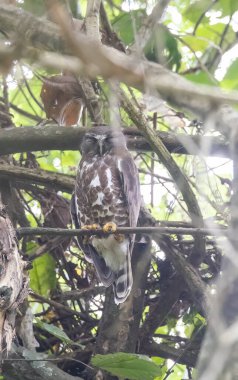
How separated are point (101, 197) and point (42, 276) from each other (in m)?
0.50

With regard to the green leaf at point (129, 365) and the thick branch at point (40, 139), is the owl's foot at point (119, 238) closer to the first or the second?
the thick branch at point (40, 139)

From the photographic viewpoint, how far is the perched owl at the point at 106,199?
318 centimetres

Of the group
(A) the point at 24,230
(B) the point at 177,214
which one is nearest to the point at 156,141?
(A) the point at 24,230

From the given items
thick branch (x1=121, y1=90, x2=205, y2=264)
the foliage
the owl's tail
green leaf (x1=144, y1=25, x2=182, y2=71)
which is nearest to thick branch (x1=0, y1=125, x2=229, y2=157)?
the foliage

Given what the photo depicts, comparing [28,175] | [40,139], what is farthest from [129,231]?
[28,175]

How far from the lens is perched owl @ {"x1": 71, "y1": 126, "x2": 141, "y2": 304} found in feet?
10.4

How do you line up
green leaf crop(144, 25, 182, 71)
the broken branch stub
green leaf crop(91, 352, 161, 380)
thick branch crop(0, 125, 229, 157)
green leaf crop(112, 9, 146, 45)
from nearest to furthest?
the broken branch stub → green leaf crop(91, 352, 161, 380) → thick branch crop(0, 125, 229, 157) → green leaf crop(144, 25, 182, 71) → green leaf crop(112, 9, 146, 45)

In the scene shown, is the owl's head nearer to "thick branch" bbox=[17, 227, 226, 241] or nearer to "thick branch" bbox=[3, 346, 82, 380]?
"thick branch" bbox=[17, 227, 226, 241]

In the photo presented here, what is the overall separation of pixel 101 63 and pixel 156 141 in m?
1.72

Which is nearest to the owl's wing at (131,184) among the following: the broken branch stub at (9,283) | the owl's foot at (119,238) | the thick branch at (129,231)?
the owl's foot at (119,238)

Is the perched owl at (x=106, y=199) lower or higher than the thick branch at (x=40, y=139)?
lower

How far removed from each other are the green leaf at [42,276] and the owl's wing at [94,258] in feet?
0.63

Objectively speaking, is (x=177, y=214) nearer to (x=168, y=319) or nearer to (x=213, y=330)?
(x=168, y=319)

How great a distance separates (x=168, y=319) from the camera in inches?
128
